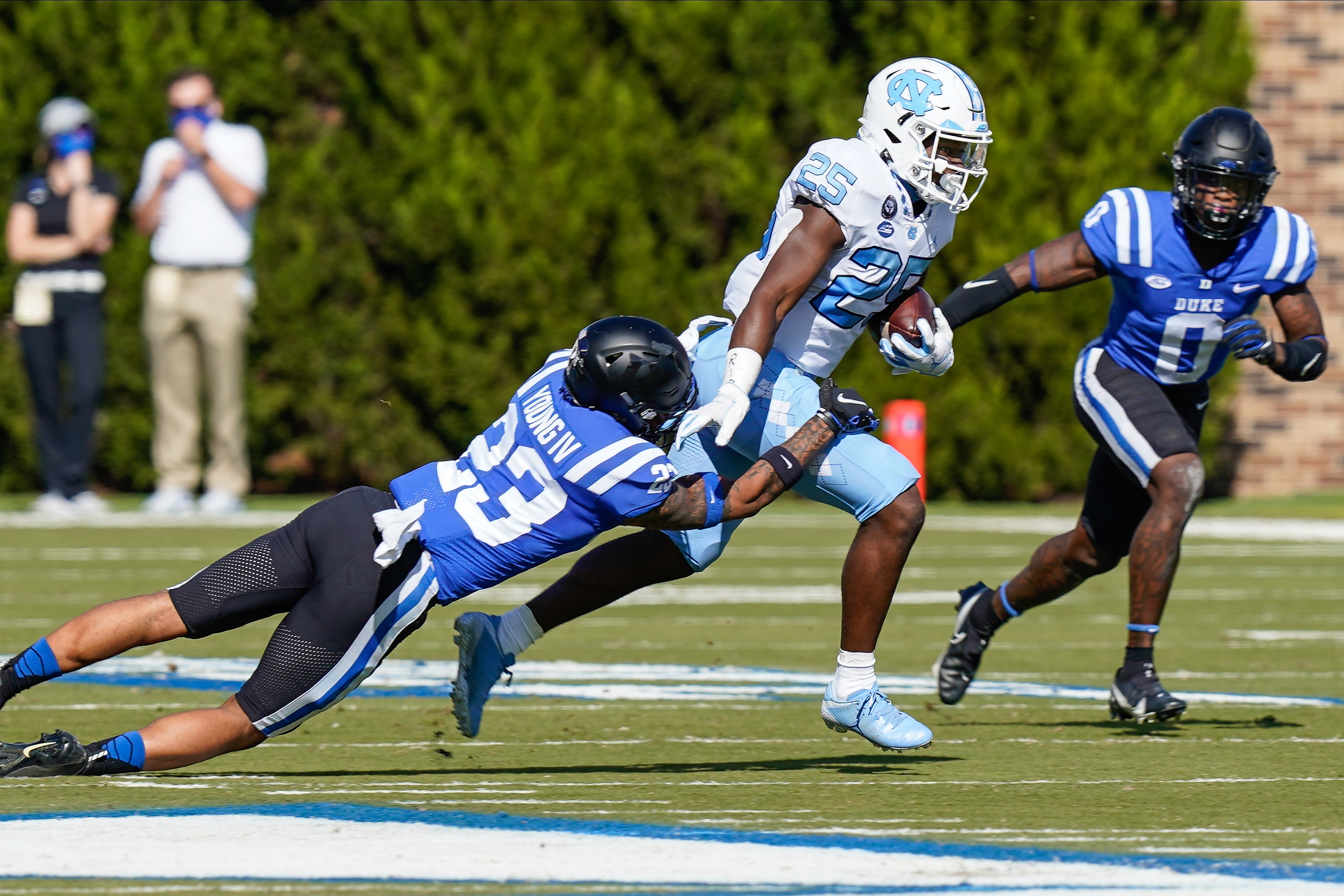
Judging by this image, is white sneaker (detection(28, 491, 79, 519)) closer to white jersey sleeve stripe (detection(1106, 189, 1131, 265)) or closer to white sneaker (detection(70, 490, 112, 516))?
white sneaker (detection(70, 490, 112, 516))

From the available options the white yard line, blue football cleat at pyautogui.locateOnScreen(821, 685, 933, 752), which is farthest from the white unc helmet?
the white yard line

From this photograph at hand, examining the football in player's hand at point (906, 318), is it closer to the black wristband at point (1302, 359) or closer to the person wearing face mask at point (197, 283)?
the black wristband at point (1302, 359)

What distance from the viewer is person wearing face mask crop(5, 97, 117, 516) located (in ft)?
41.8

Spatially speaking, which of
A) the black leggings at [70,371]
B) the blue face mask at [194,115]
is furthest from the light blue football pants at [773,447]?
the black leggings at [70,371]

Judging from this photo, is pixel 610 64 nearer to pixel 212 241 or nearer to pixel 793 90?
pixel 793 90

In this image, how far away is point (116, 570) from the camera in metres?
10.3

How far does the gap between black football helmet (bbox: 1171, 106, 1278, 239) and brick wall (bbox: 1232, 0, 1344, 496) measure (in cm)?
870

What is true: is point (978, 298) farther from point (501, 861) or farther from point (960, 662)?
point (501, 861)

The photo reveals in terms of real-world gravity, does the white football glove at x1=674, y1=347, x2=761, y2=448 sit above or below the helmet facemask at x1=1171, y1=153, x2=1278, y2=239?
below

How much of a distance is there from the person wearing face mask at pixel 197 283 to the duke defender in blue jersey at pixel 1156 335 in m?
7.02

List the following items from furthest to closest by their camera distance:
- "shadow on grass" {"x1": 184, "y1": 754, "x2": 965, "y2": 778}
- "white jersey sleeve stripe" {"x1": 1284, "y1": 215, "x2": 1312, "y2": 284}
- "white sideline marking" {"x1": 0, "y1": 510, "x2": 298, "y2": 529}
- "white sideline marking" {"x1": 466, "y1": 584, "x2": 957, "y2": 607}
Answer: "white sideline marking" {"x1": 0, "y1": 510, "x2": 298, "y2": 529}
"white sideline marking" {"x1": 466, "y1": 584, "x2": 957, "y2": 607}
"white jersey sleeve stripe" {"x1": 1284, "y1": 215, "x2": 1312, "y2": 284}
"shadow on grass" {"x1": 184, "y1": 754, "x2": 965, "y2": 778}

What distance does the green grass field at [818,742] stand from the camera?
4684 millimetres

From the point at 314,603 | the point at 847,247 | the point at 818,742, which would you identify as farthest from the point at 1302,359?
the point at 314,603

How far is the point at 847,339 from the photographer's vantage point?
19.7 feet
